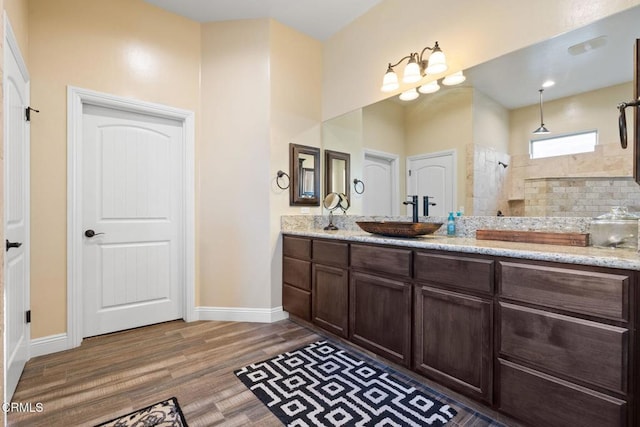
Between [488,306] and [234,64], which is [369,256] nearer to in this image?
[488,306]

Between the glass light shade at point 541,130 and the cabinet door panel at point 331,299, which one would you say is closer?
the glass light shade at point 541,130

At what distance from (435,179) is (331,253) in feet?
3.33

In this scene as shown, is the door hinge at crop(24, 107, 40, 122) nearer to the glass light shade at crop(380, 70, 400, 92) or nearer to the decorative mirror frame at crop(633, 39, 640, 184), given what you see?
the glass light shade at crop(380, 70, 400, 92)

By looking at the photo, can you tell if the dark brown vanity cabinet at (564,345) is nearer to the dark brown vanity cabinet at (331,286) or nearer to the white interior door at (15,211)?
the dark brown vanity cabinet at (331,286)

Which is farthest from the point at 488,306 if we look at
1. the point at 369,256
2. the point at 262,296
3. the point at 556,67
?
the point at 262,296

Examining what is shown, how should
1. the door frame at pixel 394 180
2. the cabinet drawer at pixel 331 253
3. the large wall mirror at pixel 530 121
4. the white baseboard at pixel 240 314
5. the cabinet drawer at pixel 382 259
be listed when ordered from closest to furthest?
the large wall mirror at pixel 530 121 → the cabinet drawer at pixel 382 259 → the cabinet drawer at pixel 331 253 → the door frame at pixel 394 180 → the white baseboard at pixel 240 314

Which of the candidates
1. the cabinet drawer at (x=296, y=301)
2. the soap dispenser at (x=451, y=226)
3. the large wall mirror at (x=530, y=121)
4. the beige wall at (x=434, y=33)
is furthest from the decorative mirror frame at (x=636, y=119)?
the cabinet drawer at (x=296, y=301)

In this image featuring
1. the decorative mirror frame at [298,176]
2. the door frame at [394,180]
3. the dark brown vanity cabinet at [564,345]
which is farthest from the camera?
the decorative mirror frame at [298,176]

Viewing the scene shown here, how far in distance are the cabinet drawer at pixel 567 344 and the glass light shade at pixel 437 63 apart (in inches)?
67.2

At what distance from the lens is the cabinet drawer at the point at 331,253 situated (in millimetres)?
2285

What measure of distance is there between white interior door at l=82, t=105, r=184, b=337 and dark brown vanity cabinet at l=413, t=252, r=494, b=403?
232cm

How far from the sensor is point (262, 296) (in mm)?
2943

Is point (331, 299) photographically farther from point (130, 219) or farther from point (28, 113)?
point (28, 113)

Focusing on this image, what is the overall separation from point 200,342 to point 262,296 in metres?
0.69
